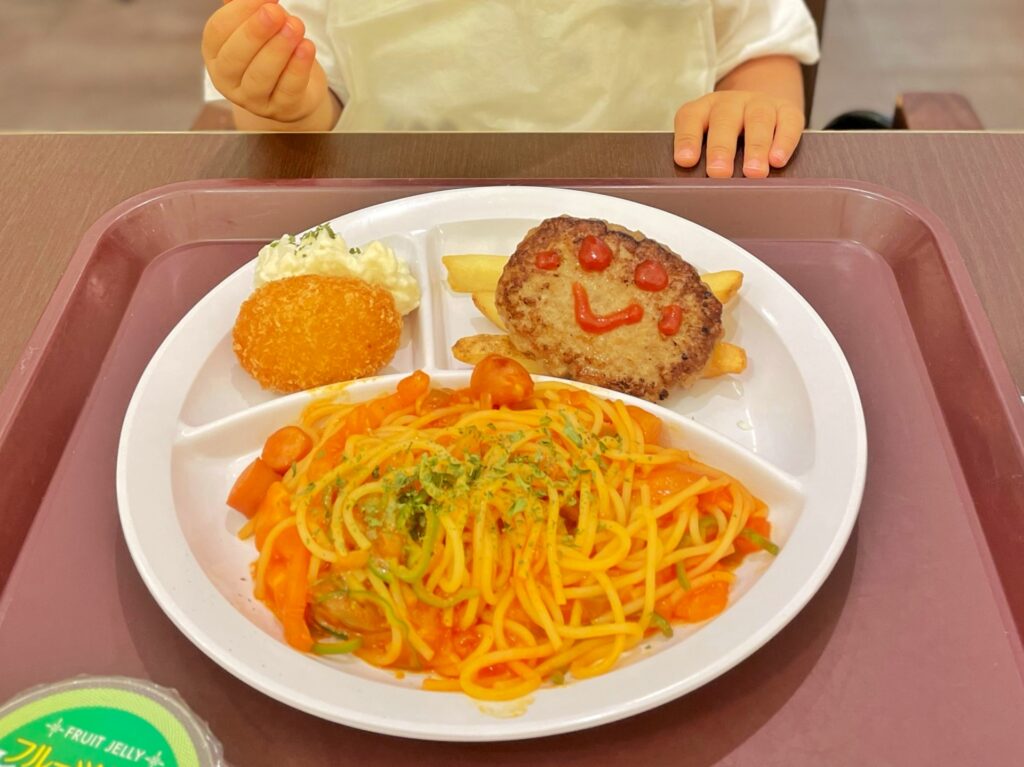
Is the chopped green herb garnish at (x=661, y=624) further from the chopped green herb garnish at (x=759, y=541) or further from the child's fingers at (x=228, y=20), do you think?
the child's fingers at (x=228, y=20)

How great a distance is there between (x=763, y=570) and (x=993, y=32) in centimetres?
540

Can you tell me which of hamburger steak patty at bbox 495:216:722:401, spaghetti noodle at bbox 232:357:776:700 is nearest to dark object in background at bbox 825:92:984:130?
hamburger steak patty at bbox 495:216:722:401

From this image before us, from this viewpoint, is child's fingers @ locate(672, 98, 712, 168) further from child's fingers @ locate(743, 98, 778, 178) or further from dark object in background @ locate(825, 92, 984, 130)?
dark object in background @ locate(825, 92, 984, 130)

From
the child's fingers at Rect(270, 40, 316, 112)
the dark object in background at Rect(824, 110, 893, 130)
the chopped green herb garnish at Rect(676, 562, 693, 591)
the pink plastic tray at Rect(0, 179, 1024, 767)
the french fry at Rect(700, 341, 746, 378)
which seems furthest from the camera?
the dark object in background at Rect(824, 110, 893, 130)

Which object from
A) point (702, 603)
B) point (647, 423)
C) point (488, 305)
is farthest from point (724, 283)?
point (702, 603)

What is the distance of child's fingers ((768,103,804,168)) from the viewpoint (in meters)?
2.19

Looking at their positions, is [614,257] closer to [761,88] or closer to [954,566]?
[954,566]

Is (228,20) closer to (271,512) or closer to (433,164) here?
(433,164)

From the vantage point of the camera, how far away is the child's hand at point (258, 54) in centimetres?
197

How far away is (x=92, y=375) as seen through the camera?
1781 millimetres

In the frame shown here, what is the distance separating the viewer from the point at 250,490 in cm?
153

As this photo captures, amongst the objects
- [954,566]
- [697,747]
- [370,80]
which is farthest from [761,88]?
[697,747]

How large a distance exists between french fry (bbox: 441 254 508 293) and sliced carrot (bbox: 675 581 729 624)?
807 millimetres

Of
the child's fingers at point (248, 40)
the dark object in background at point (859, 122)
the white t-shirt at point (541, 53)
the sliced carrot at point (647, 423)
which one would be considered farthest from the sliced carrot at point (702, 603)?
the dark object in background at point (859, 122)
